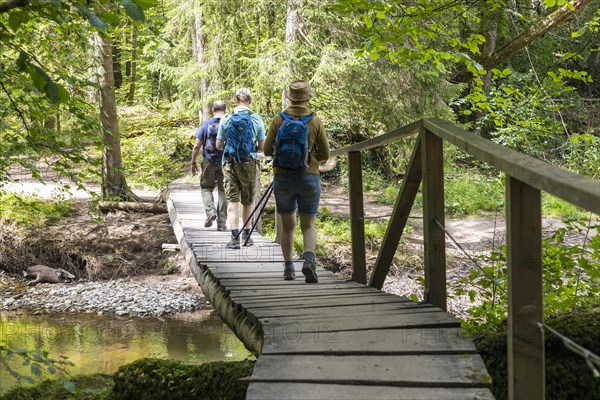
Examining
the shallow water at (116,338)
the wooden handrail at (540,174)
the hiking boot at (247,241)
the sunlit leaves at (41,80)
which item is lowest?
the shallow water at (116,338)

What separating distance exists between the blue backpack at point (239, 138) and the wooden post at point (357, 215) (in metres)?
1.63

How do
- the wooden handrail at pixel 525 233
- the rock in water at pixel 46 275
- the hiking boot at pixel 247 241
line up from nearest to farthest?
the wooden handrail at pixel 525 233 → the hiking boot at pixel 247 241 → the rock in water at pixel 46 275

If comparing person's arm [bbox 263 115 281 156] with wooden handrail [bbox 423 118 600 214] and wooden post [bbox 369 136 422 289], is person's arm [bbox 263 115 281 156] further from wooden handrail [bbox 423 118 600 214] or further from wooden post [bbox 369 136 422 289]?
wooden handrail [bbox 423 118 600 214]

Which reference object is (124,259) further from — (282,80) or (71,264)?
(282,80)

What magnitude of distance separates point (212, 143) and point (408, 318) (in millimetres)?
4921

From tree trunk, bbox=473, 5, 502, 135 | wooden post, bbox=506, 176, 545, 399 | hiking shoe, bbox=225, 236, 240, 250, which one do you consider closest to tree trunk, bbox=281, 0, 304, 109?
tree trunk, bbox=473, 5, 502, 135

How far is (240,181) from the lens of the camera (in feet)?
24.6

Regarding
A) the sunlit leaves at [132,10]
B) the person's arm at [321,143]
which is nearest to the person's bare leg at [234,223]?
the person's arm at [321,143]

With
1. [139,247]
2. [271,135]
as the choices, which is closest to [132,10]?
[271,135]

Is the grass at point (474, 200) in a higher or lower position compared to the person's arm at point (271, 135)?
lower

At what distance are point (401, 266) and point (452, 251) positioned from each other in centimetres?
109

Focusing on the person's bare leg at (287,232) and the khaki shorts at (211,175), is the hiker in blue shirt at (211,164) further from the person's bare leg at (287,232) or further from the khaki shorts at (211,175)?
the person's bare leg at (287,232)

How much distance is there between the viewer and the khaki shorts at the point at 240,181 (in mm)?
7434

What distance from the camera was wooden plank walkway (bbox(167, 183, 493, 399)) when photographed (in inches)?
108
